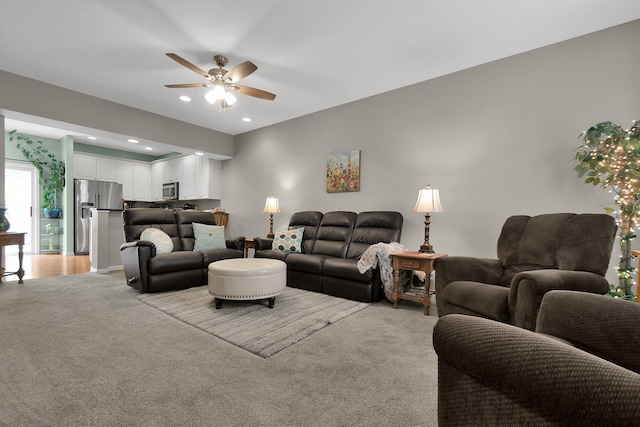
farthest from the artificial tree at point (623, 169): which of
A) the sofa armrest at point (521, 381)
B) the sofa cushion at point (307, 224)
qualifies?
the sofa cushion at point (307, 224)

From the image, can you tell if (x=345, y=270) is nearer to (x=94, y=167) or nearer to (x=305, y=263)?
(x=305, y=263)

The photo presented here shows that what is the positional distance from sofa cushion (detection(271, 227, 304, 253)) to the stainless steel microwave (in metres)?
3.80

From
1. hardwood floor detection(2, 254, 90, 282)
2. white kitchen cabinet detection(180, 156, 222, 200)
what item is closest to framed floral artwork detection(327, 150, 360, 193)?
white kitchen cabinet detection(180, 156, 222, 200)

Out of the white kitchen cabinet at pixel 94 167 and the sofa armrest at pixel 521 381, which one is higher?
the white kitchen cabinet at pixel 94 167

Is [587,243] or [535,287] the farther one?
[587,243]

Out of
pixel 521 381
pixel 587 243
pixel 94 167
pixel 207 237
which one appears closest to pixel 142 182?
pixel 94 167

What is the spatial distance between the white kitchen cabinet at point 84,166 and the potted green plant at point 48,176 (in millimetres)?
243

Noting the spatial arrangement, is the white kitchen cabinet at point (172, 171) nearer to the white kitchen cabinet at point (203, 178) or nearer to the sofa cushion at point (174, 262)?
the white kitchen cabinet at point (203, 178)

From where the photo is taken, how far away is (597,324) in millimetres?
949

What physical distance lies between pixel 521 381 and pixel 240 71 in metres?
3.14

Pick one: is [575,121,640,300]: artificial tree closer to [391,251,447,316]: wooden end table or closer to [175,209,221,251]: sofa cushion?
[391,251,447,316]: wooden end table

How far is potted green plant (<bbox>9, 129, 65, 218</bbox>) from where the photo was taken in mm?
6578

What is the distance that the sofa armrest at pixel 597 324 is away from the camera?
874 millimetres

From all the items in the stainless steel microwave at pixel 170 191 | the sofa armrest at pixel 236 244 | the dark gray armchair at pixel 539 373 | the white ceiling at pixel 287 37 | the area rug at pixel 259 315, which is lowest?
the area rug at pixel 259 315
